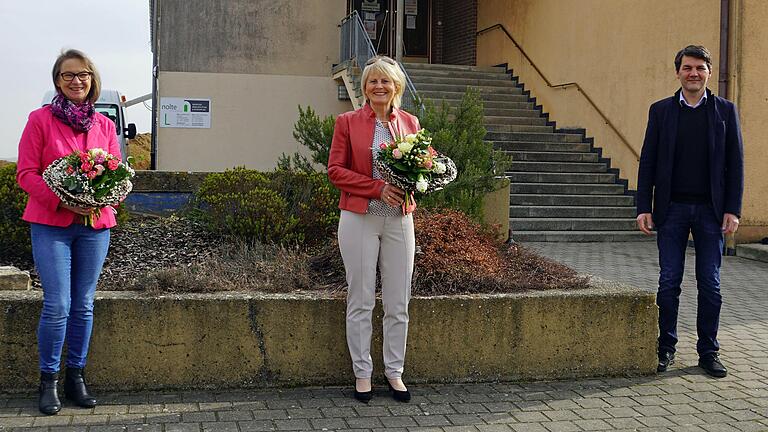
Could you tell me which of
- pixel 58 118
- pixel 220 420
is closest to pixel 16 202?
pixel 58 118

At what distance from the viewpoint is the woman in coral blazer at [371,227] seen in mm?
4617

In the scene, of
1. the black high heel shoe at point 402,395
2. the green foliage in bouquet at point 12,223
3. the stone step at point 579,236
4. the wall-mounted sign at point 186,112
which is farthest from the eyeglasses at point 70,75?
the wall-mounted sign at point 186,112

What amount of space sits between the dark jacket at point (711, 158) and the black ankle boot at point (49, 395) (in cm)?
364

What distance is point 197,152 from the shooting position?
18.6m

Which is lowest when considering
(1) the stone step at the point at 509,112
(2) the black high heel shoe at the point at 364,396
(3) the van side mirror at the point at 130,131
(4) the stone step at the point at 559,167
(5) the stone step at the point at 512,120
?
(2) the black high heel shoe at the point at 364,396

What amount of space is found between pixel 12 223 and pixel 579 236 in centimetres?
930

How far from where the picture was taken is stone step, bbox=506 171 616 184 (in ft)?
49.2

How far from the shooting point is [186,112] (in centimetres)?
1856

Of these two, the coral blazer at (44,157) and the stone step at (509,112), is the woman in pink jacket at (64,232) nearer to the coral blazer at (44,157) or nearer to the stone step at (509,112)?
the coral blazer at (44,157)

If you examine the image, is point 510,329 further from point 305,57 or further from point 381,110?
point 305,57

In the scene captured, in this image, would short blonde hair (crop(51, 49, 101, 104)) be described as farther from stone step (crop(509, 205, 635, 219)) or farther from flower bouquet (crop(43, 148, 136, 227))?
stone step (crop(509, 205, 635, 219))

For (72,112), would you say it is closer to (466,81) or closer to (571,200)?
(571,200)

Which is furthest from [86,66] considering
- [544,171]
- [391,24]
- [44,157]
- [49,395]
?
[391,24]

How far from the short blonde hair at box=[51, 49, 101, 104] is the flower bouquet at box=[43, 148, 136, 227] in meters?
0.33
